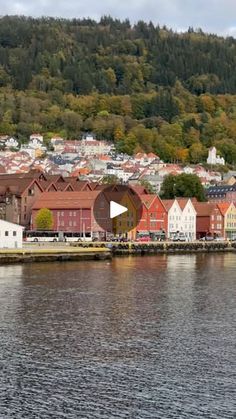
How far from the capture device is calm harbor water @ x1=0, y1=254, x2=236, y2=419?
55.7 ft

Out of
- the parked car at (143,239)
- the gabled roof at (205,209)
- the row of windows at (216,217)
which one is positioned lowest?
the parked car at (143,239)

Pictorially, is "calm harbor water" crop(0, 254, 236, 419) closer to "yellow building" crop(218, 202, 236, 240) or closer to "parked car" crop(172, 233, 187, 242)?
"parked car" crop(172, 233, 187, 242)

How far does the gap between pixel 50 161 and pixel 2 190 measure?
7165cm

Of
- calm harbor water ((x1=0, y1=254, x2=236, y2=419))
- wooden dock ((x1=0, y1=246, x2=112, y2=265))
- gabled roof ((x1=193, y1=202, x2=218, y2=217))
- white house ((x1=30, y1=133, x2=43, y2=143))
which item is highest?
white house ((x1=30, y1=133, x2=43, y2=143))

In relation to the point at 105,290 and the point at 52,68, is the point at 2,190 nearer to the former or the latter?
the point at 105,290

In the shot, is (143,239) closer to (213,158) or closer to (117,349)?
(117,349)

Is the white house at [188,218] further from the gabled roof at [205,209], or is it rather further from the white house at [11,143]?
the white house at [11,143]

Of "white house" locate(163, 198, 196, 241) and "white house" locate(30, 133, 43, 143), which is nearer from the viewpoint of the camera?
"white house" locate(163, 198, 196, 241)

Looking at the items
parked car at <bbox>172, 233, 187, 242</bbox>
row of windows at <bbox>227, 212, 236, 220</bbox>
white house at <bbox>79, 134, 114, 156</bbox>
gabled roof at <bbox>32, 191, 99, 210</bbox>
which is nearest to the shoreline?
parked car at <bbox>172, 233, 187, 242</bbox>

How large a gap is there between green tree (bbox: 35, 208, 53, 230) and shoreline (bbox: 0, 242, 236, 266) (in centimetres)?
848

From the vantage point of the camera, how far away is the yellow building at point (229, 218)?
3575 inches

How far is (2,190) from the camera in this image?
271 ft

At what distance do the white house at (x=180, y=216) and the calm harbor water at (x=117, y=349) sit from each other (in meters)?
45.2

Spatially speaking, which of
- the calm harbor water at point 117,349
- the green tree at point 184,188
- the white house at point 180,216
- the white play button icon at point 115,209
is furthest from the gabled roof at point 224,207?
the calm harbor water at point 117,349
